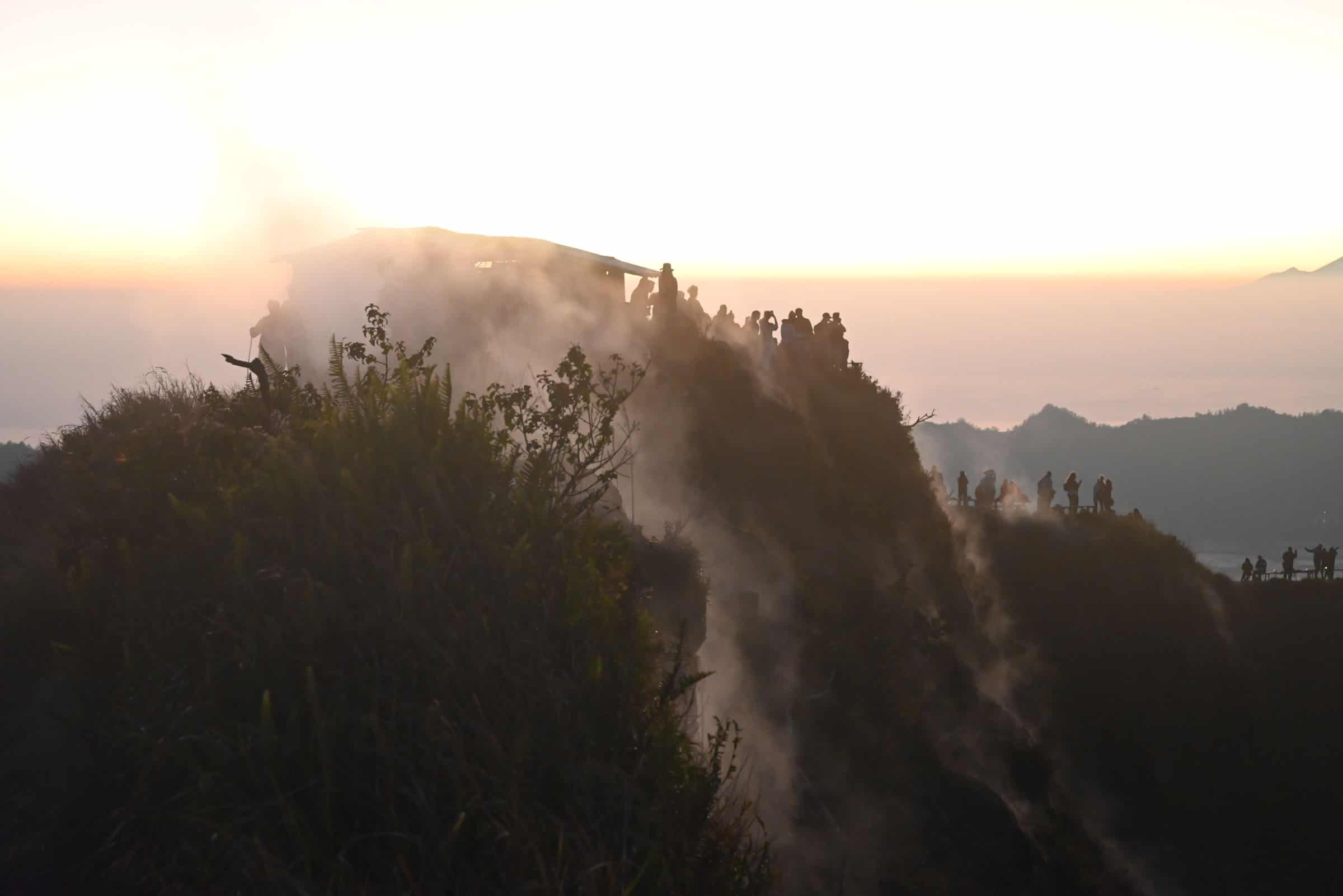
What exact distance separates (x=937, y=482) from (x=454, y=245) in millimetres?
17091

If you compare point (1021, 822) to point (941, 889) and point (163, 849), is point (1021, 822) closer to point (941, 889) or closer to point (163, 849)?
point (941, 889)

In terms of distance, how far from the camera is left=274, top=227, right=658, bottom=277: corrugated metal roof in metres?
29.5

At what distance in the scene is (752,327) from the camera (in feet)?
111

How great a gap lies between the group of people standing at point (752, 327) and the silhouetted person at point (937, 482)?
444cm

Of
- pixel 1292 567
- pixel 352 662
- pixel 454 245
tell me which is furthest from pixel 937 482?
pixel 352 662

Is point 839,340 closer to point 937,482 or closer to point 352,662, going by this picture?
point 937,482

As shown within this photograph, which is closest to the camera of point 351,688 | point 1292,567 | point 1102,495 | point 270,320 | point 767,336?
point 351,688

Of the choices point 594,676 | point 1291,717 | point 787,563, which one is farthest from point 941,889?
point 1291,717

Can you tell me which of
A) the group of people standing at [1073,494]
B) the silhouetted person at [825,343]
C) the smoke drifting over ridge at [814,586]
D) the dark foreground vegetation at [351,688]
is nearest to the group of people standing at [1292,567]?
the group of people standing at [1073,494]

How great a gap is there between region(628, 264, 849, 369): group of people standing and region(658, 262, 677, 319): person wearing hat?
0.02 meters

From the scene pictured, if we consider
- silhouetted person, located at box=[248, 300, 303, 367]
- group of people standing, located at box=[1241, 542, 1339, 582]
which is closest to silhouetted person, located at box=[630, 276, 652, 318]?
silhouetted person, located at box=[248, 300, 303, 367]

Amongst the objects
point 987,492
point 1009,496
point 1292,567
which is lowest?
point 1292,567

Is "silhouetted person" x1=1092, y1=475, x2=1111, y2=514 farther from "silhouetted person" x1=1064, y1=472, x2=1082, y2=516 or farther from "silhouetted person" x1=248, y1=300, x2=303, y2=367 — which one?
"silhouetted person" x1=248, y1=300, x2=303, y2=367

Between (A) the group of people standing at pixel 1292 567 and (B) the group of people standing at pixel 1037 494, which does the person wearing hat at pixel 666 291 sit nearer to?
(B) the group of people standing at pixel 1037 494
